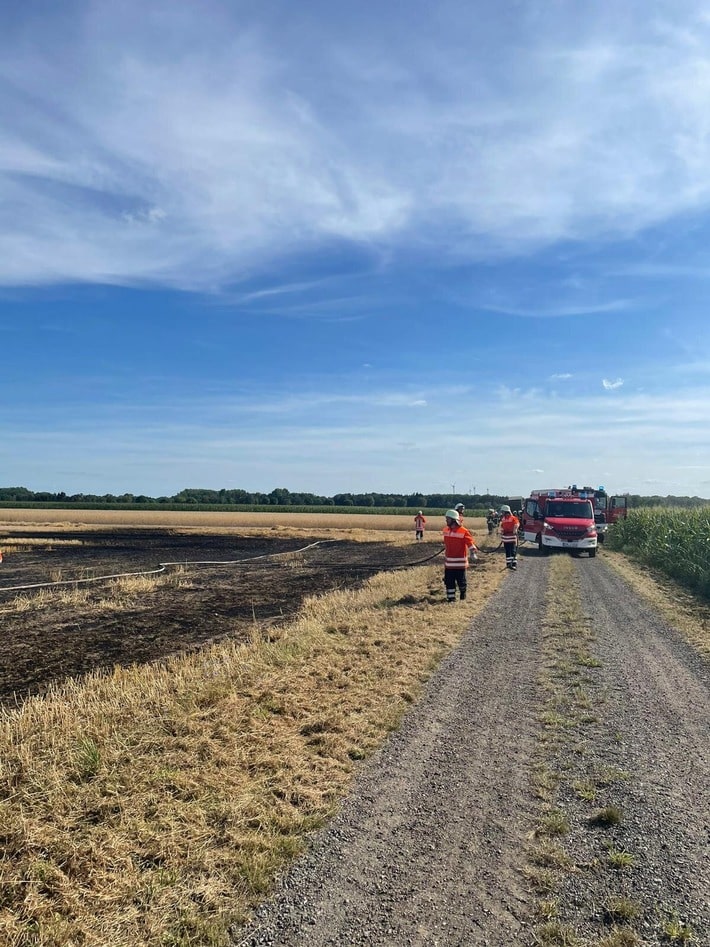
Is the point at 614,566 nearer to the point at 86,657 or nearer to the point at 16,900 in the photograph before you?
the point at 86,657

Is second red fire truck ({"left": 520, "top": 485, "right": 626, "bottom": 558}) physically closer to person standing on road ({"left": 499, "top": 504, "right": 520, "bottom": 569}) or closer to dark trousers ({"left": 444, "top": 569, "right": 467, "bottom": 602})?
person standing on road ({"left": 499, "top": 504, "right": 520, "bottom": 569})

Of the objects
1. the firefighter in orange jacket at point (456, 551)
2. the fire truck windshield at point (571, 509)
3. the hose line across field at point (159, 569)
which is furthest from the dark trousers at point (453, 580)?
the fire truck windshield at point (571, 509)

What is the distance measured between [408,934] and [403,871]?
600 mm

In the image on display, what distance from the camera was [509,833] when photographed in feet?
15.1

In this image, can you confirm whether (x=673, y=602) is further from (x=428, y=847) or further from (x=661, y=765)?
(x=428, y=847)

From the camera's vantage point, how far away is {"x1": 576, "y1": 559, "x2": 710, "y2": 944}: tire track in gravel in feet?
12.9

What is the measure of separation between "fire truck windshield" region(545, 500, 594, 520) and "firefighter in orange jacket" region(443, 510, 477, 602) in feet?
55.9

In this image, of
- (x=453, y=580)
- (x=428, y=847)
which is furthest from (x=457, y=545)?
(x=428, y=847)

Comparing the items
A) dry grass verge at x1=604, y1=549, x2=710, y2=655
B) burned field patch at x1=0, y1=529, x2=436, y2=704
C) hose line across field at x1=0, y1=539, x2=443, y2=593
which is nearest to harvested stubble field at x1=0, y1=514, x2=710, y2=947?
burned field patch at x1=0, y1=529, x2=436, y2=704

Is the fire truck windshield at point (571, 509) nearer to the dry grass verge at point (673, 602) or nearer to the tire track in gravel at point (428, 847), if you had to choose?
the dry grass verge at point (673, 602)

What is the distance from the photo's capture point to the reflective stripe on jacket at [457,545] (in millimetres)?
14586

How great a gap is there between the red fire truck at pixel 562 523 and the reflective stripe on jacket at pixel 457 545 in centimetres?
1667

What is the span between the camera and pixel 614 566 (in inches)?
1015

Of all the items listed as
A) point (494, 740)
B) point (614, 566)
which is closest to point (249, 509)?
point (614, 566)
